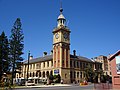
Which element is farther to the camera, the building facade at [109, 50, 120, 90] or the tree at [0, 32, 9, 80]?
the tree at [0, 32, 9, 80]

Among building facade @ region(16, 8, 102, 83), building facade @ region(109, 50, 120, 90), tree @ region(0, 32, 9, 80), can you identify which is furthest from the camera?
building facade @ region(16, 8, 102, 83)

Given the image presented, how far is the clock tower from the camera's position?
7138 cm

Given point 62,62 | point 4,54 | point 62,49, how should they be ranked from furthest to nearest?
point 62,49 → point 62,62 → point 4,54

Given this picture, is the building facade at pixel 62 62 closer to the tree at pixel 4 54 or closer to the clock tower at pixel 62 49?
the clock tower at pixel 62 49

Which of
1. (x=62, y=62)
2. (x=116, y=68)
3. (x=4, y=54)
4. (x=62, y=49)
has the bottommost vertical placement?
(x=116, y=68)

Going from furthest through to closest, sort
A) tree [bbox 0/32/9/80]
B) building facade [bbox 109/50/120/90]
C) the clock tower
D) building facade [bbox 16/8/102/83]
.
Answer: building facade [bbox 16/8/102/83], the clock tower, tree [bbox 0/32/9/80], building facade [bbox 109/50/120/90]

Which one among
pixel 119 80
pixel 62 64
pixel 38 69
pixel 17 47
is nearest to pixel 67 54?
pixel 62 64

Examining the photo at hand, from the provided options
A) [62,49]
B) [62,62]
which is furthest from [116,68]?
[62,49]

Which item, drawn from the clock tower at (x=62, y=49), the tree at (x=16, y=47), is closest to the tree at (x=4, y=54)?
the tree at (x=16, y=47)

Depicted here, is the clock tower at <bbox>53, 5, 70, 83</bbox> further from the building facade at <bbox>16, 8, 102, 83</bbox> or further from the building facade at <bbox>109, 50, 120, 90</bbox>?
the building facade at <bbox>109, 50, 120, 90</bbox>

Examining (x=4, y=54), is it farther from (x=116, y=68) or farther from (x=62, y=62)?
(x=116, y=68)

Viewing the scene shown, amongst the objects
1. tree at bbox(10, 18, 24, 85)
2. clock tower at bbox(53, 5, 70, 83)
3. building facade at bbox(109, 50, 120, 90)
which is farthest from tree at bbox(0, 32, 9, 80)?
building facade at bbox(109, 50, 120, 90)

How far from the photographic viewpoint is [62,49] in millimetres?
72688

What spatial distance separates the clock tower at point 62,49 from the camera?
7138 cm
